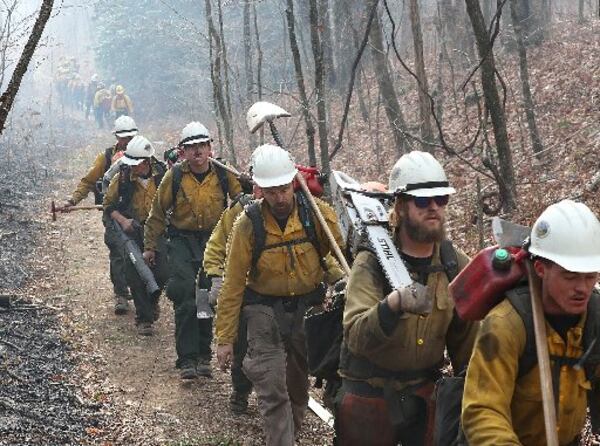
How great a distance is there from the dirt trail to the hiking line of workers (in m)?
0.28

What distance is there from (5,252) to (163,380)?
20.6 ft

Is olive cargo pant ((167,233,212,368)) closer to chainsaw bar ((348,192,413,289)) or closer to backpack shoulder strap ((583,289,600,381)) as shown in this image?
chainsaw bar ((348,192,413,289))

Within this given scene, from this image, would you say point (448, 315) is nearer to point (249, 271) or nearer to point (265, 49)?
point (249, 271)

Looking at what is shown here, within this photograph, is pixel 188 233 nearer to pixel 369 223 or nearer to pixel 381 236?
pixel 369 223

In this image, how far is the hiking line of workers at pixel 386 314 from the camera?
2.99 metres

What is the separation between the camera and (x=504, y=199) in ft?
31.6

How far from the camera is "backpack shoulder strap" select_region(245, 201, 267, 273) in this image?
225 inches

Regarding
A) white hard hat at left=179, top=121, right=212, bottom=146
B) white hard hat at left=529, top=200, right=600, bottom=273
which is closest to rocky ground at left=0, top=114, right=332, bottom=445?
white hard hat at left=179, top=121, right=212, bottom=146

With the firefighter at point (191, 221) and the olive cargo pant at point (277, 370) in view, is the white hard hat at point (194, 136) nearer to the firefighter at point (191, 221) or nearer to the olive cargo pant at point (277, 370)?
the firefighter at point (191, 221)

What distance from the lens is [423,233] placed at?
4.12 m

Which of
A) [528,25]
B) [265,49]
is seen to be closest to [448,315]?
[528,25]

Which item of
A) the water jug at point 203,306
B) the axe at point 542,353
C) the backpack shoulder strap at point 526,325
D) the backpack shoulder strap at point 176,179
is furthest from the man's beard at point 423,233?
the backpack shoulder strap at point 176,179

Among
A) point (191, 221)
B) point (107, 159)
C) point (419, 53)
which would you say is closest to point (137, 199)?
point (107, 159)

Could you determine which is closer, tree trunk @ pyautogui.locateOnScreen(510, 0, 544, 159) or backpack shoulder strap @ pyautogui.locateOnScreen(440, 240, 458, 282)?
backpack shoulder strap @ pyautogui.locateOnScreen(440, 240, 458, 282)
